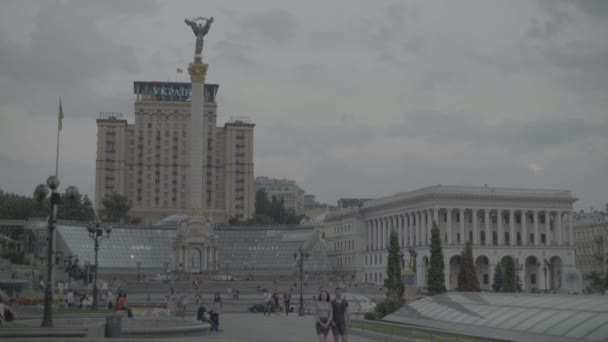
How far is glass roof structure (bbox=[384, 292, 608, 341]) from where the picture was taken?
2436 cm

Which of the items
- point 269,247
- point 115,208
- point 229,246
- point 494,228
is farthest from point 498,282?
point 115,208

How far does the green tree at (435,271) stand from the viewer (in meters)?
59.1

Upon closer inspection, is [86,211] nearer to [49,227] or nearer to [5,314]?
[49,227]

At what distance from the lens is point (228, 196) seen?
16950 centimetres

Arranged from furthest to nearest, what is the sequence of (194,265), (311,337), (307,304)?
(194,265) → (307,304) → (311,337)

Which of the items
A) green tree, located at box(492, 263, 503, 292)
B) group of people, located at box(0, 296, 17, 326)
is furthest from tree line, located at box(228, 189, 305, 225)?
group of people, located at box(0, 296, 17, 326)

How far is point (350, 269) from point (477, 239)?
29.8 meters

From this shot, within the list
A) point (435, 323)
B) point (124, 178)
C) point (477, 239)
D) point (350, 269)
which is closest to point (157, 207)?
point (124, 178)

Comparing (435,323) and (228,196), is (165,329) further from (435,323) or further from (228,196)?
(228,196)

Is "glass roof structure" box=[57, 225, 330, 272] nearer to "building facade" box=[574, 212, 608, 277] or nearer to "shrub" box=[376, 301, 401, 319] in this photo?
"building facade" box=[574, 212, 608, 277]

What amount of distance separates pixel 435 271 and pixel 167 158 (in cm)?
11329

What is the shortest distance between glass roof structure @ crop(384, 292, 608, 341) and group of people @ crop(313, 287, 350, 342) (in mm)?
7044

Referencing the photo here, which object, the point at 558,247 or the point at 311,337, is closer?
the point at 311,337

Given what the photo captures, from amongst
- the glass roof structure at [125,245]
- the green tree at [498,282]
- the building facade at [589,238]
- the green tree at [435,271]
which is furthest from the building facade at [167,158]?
the green tree at [435,271]
